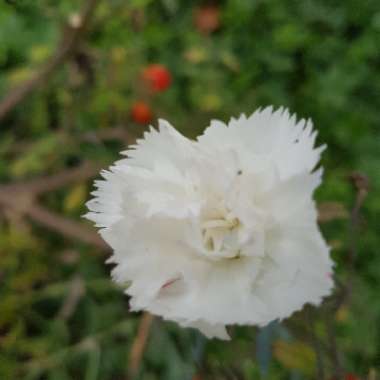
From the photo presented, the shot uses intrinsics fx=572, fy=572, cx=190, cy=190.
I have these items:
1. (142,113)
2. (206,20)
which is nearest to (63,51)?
(142,113)

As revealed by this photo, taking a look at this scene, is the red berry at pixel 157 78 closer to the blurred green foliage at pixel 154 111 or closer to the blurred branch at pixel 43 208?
the blurred green foliage at pixel 154 111

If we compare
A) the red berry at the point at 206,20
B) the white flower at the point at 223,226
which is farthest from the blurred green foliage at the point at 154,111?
the white flower at the point at 223,226

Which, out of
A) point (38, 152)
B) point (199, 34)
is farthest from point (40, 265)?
point (199, 34)

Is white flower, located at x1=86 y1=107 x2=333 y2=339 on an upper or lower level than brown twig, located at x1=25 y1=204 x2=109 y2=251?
lower

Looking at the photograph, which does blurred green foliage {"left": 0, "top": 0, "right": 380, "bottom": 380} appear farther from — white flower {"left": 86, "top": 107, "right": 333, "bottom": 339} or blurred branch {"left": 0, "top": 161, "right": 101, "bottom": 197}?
white flower {"left": 86, "top": 107, "right": 333, "bottom": 339}

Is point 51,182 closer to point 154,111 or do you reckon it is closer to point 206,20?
point 154,111

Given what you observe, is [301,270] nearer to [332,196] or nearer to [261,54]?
[332,196]

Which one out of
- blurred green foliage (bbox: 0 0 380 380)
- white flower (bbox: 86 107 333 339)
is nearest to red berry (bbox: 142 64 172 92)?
blurred green foliage (bbox: 0 0 380 380)
